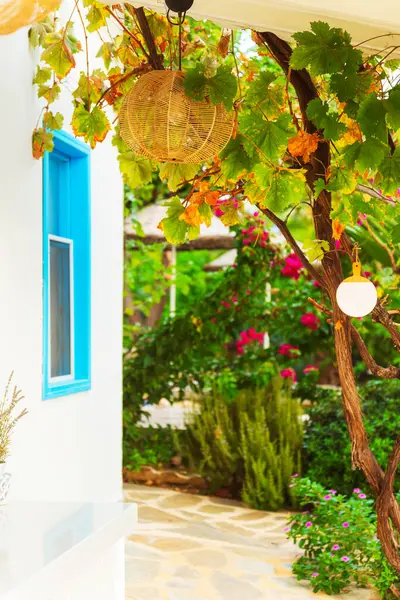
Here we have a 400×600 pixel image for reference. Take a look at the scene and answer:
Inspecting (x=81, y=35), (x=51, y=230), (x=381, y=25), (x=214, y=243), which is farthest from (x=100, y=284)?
(x=214, y=243)

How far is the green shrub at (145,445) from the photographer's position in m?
8.46

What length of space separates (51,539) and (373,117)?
1830 millimetres

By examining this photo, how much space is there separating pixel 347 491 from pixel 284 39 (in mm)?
4880

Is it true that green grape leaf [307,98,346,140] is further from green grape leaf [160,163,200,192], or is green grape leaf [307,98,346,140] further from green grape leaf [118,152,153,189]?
green grape leaf [118,152,153,189]

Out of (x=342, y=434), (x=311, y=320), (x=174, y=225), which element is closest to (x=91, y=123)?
(x=174, y=225)

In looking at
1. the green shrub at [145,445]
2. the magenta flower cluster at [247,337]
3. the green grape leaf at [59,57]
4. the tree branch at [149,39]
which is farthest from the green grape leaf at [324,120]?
the green shrub at [145,445]

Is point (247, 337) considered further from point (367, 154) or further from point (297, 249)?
point (367, 154)

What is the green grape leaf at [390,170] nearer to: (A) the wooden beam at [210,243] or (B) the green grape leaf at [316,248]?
(B) the green grape leaf at [316,248]

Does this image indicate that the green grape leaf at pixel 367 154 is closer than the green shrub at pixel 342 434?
Yes

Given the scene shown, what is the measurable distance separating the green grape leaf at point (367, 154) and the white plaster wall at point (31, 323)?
1.75 metres

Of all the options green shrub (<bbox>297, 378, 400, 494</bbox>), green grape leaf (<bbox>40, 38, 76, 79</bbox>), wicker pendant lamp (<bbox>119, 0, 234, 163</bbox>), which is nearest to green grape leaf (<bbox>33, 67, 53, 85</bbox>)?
green grape leaf (<bbox>40, 38, 76, 79</bbox>)

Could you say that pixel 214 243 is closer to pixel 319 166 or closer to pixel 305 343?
pixel 305 343

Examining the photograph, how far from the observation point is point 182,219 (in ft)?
11.0

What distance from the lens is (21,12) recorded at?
8.04ft
